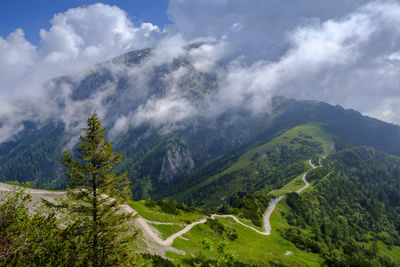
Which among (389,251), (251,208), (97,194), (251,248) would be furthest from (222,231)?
(389,251)

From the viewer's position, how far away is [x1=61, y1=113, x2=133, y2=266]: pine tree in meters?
19.5

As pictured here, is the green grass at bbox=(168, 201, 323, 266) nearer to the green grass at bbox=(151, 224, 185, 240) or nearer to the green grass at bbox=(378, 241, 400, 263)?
the green grass at bbox=(151, 224, 185, 240)

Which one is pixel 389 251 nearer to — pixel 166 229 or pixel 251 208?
pixel 251 208

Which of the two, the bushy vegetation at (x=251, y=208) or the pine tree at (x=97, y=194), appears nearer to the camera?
the pine tree at (x=97, y=194)

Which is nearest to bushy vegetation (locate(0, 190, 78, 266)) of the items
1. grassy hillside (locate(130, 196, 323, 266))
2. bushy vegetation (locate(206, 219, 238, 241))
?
grassy hillside (locate(130, 196, 323, 266))

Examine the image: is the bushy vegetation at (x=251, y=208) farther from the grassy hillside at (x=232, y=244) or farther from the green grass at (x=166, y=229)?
the green grass at (x=166, y=229)

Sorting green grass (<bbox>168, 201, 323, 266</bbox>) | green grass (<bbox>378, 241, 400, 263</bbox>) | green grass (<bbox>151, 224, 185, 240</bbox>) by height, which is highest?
green grass (<bbox>151, 224, 185, 240</bbox>)

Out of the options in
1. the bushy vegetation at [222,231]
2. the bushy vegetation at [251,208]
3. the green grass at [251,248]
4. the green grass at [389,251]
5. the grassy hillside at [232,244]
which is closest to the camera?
the grassy hillside at [232,244]

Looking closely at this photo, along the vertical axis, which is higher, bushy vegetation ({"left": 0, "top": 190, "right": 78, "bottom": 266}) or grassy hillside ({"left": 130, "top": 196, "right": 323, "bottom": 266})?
bushy vegetation ({"left": 0, "top": 190, "right": 78, "bottom": 266})

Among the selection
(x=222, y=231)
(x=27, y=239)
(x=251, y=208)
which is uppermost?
(x=27, y=239)

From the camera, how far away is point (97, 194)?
20969 millimetres

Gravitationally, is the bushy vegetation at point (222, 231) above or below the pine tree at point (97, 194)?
below

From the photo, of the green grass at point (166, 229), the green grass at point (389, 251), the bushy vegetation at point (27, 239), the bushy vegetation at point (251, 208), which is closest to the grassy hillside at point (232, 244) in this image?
the green grass at point (166, 229)

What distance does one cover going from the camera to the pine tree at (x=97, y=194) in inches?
769
